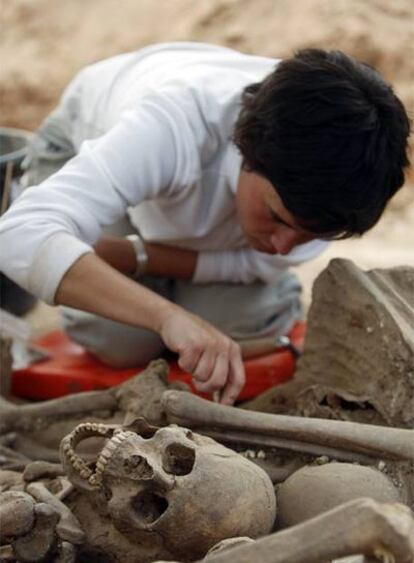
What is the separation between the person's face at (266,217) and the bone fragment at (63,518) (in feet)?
2.53

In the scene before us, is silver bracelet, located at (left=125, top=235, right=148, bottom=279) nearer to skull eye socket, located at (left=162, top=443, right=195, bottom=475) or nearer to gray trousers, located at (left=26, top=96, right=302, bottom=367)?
gray trousers, located at (left=26, top=96, right=302, bottom=367)

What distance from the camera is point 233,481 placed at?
71.1 inches

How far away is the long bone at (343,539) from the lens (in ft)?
4.60

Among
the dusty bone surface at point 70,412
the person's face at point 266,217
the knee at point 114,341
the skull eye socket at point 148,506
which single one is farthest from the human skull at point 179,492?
the knee at point 114,341

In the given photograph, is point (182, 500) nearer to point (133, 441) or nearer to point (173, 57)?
point (133, 441)

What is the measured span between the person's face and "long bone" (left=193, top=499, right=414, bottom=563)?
1063mm

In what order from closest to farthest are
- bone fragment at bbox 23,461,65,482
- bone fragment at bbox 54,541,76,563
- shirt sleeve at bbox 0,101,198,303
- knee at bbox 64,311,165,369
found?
bone fragment at bbox 54,541,76,563
bone fragment at bbox 23,461,65,482
shirt sleeve at bbox 0,101,198,303
knee at bbox 64,311,165,369

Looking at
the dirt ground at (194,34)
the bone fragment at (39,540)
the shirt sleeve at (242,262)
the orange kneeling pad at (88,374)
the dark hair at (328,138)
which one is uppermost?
the dark hair at (328,138)

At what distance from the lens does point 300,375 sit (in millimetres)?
2688

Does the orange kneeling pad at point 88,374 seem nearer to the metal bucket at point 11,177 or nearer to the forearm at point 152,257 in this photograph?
the forearm at point 152,257

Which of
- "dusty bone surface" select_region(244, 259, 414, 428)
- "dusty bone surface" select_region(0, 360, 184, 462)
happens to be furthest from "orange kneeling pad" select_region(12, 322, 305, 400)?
"dusty bone surface" select_region(0, 360, 184, 462)

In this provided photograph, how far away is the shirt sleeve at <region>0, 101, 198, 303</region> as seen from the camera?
239 cm

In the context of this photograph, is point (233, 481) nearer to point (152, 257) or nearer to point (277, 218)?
point (277, 218)

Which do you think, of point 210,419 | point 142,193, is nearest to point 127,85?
point 142,193
